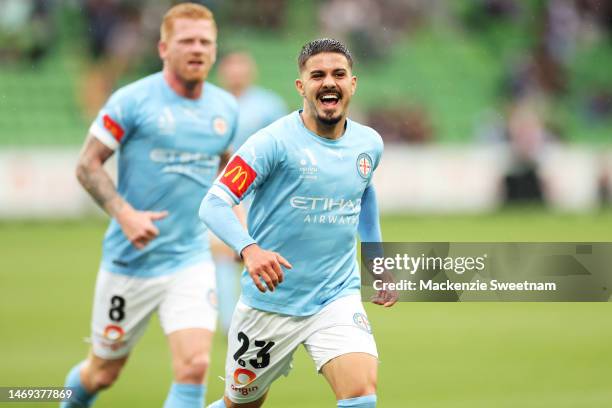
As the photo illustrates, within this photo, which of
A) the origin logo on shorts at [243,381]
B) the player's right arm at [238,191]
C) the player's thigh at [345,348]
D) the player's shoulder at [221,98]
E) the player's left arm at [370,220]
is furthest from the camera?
the player's shoulder at [221,98]

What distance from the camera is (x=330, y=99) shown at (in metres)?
6.23

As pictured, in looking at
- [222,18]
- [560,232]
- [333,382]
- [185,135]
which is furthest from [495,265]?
[222,18]

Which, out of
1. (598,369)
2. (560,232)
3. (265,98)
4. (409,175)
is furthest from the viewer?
(409,175)

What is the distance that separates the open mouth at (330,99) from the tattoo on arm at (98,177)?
179 centimetres

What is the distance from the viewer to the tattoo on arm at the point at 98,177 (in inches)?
294

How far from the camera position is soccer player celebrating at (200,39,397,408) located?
20.1 ft

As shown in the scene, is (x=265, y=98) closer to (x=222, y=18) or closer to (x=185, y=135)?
(x=185, y=135)

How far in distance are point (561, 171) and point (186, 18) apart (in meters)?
18.7

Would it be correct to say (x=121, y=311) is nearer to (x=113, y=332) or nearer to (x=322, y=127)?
(x=113, y=332)

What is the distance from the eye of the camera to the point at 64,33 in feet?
90.2

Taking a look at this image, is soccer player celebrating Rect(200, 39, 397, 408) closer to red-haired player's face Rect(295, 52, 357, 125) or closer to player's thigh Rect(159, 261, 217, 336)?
red-haired player's face Rect(295, 52, 357, 125)

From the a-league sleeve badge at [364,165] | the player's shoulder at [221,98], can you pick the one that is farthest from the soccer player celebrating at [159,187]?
the a-league sleeve badge at [364,165]

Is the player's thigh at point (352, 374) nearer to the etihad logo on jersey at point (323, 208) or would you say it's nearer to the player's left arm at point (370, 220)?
the player's left arm at point (370, 220)
